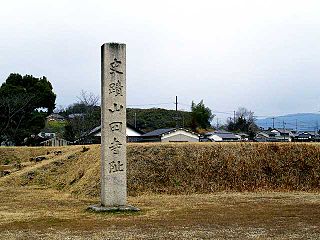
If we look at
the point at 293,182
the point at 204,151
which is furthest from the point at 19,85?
the point at 293,182

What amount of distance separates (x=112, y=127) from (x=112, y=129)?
0.06 m

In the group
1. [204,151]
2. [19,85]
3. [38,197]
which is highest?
[19,85]

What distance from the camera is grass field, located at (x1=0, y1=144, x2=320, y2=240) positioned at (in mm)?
9695

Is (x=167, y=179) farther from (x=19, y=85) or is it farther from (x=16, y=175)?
(x=19, y=85)

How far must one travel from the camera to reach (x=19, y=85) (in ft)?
141

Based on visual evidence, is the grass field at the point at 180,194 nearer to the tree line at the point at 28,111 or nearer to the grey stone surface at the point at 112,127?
the grey stone surface at the point at 112,127

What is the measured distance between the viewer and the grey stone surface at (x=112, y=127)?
12.9 meters

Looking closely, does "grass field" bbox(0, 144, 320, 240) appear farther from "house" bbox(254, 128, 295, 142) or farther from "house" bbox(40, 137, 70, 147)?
"house" bbox(254, 128, 295, 142)

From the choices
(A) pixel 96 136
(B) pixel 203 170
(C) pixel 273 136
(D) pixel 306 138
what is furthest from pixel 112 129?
(C) pixel 273 136

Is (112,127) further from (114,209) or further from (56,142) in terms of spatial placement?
(56,142)

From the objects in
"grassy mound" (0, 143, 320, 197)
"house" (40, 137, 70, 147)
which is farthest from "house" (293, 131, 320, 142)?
"house" (40, 137, 70, 147)

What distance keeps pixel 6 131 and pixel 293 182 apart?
27988mm

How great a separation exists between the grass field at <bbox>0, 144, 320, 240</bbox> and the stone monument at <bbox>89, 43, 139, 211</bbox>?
31.8 inches

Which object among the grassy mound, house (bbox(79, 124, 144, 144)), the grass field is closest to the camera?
the grass field
